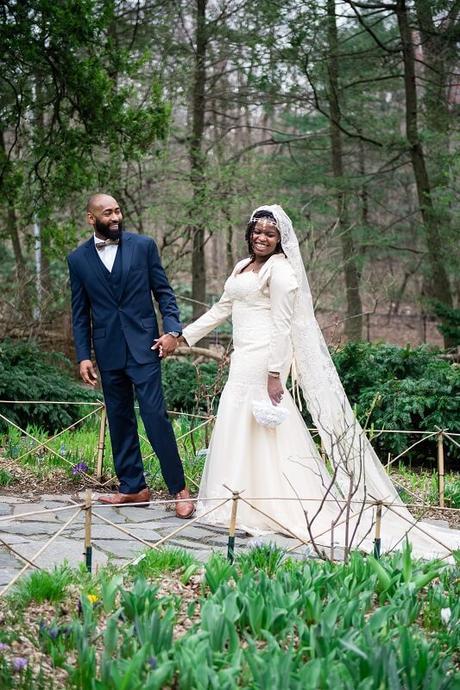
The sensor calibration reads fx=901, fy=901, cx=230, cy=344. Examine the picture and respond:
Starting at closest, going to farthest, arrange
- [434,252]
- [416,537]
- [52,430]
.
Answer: [416,537] → [52,430] → [434,252]

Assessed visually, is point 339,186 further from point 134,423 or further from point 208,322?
point 134,423

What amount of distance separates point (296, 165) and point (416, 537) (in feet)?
42.3

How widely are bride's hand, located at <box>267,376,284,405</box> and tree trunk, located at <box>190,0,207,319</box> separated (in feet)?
30.2

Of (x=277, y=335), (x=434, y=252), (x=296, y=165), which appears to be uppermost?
(x=296, y=165)

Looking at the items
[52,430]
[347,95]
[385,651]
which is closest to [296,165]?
[347,95]

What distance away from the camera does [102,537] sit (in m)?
5.09

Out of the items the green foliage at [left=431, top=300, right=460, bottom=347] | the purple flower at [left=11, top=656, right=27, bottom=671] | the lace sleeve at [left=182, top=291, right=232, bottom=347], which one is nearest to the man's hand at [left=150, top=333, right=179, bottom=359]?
the lace sleeve at [left=182, top=291, right=232, bottom=347]

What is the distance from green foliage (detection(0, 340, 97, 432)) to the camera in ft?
30.4

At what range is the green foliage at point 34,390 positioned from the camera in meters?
9.27

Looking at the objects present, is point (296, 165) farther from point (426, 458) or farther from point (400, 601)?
point (400, 601)

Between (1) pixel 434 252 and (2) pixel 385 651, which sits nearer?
(2) pixel 385 651

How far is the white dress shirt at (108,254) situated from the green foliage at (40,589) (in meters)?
2.63

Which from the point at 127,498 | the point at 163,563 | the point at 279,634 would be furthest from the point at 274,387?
the point at 279,634

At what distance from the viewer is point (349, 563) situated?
405cm
